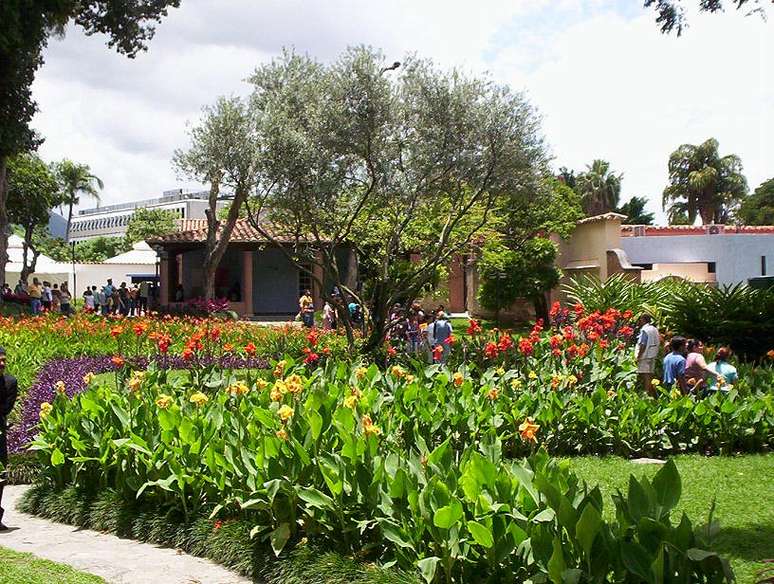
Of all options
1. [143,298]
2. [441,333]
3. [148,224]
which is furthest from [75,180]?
[441,333]

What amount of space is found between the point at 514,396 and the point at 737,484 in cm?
234

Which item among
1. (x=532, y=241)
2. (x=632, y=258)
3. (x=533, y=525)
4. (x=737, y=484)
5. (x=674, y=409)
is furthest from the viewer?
(x=632, y=258)

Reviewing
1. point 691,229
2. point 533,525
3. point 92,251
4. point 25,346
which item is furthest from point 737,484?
point 92,251

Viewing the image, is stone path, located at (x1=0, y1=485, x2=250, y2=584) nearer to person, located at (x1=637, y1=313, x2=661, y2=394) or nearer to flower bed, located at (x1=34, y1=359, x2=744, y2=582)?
flower bed, located at (x1=34, y1=359, x2=744, y2=582)

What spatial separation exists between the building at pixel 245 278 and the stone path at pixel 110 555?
27.2 meters

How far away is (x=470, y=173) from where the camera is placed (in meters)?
16.2

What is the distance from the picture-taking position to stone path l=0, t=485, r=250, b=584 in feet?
17.4

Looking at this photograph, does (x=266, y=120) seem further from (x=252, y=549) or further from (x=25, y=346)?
(x=252, y=549)

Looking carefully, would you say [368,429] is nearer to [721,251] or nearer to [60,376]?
[60,376]

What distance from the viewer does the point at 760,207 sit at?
57625 millimetres

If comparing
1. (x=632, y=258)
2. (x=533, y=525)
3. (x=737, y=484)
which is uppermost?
(x=632, y=258)

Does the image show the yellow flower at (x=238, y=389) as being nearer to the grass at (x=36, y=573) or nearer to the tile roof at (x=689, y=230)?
the grass at (x=36, y=573)

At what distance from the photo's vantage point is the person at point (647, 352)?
39.3ft

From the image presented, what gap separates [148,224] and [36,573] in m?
63.8
